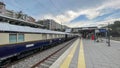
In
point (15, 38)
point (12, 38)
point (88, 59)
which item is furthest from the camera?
point (88, 59)

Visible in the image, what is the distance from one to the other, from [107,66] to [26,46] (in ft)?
20.3

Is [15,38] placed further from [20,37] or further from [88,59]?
[88,59]

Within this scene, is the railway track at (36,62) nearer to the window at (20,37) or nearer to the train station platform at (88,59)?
the train station platform at (88,59)

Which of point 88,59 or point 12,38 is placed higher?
point 12,38

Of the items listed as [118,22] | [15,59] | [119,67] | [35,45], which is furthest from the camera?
[118,22]

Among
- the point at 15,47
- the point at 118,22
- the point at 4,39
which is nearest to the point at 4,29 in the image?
the point at 4,39

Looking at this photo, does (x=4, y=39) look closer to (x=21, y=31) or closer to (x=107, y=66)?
(x=21, y=31)

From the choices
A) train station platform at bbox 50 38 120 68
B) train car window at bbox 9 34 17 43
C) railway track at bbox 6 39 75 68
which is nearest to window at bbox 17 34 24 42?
train car window at bbox 9 34 17 43

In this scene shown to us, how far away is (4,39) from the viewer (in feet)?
24.5

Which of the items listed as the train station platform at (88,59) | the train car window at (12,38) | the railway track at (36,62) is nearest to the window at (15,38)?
the train car window at (12,38)

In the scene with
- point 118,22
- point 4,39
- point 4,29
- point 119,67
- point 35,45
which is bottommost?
point 119,67

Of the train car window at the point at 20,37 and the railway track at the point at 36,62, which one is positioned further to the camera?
the train car window at the point at 20,37

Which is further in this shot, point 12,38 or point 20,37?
point 20,37

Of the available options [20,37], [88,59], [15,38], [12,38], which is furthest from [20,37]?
[88,59]
